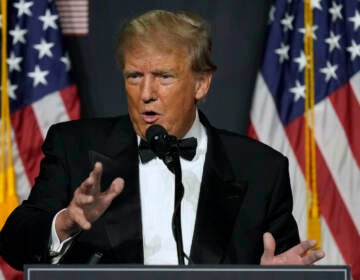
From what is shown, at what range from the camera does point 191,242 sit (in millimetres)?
2615

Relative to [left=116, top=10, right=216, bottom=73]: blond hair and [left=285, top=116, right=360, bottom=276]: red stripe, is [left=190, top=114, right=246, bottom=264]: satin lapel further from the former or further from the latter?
[left=285, top=116, right=360, bottom=276]: red stripe

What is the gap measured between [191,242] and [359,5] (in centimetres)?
189

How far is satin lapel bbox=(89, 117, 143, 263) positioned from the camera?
2564mm

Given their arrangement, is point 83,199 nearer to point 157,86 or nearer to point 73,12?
point 157,86

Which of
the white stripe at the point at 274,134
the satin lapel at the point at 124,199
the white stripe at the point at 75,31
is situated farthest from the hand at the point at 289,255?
the white stripe at the point at 75,31

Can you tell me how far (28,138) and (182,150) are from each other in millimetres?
1329

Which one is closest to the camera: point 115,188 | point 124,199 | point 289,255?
point 115,188

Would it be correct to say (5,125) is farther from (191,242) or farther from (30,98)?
(191,242)

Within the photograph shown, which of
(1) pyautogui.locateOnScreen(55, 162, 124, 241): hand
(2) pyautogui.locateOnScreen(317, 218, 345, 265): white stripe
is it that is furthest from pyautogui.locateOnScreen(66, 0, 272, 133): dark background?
(1) pyautogui.locateOnScreen(55, 162, 124, 241): hand

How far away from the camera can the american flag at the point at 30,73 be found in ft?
13.1

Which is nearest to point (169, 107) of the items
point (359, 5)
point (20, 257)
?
point (20, 257)

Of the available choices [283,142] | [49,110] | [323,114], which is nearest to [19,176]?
[49,110]

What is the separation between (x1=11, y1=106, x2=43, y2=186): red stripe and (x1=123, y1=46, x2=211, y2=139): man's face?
4.23 ft

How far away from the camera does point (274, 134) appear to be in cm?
413
